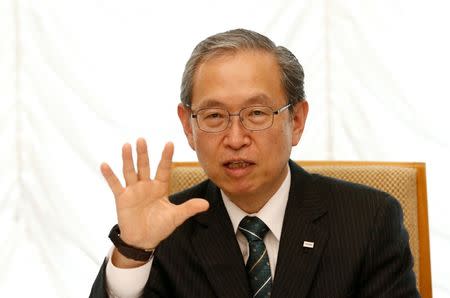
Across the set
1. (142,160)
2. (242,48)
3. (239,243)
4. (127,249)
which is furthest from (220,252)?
(242,48)

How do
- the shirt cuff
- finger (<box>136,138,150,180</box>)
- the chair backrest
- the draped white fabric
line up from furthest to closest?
the draped white fabric < the chair backrest < the shirt cuff < finger (<box>136,138,150,180</box>)

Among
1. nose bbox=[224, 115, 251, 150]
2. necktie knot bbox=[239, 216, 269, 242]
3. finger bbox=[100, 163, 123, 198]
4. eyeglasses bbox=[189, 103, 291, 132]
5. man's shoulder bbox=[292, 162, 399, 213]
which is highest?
eyeglasses bbox=[189, 103, 291, 132]

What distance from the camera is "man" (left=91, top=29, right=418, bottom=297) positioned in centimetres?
163

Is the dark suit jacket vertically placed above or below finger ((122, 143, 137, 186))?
below

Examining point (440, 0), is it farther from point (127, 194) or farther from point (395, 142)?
point (127, 194)

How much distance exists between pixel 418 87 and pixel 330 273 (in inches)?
59.6

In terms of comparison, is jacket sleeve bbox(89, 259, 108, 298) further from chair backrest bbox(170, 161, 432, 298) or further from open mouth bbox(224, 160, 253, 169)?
chair backrest bbox(170, 161, 432, 298)

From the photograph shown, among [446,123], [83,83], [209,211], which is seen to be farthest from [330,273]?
[83,83]

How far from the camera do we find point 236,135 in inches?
64.6

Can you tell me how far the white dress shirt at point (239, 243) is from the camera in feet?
5.29

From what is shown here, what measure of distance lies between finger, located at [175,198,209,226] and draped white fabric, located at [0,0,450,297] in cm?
139

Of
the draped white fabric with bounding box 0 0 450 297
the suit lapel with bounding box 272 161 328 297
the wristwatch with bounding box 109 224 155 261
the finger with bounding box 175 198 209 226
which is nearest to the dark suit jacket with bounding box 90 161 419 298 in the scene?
the suit lapel with bounding box 272 161 328 297

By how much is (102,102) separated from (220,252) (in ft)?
4.41

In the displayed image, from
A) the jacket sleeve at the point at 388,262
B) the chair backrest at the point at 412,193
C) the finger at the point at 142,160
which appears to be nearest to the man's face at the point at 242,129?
the finger at the point at 142,160
